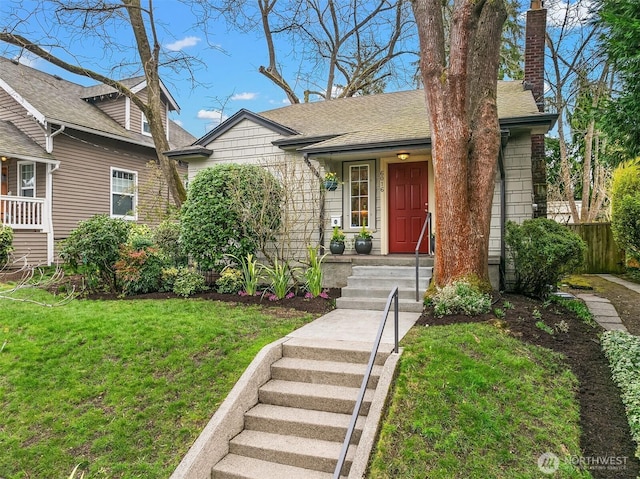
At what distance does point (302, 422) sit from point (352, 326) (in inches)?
83.6

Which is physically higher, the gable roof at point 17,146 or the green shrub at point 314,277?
the gable roof at point 17,146

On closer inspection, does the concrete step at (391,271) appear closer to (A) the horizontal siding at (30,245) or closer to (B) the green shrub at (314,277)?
(B) the green shrub at (314,277)

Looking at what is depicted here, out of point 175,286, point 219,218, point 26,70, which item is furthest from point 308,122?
point 26,70

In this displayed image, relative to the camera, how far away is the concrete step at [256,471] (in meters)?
3.54

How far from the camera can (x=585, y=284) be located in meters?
10.5

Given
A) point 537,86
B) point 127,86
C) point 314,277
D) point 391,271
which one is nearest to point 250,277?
point 314,277

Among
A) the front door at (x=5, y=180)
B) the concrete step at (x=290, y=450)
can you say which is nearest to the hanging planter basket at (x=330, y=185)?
the concrete step at (x=290, y=450)

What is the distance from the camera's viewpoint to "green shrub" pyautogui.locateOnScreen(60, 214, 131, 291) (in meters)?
8.09

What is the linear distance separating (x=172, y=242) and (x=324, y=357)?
5487 mm

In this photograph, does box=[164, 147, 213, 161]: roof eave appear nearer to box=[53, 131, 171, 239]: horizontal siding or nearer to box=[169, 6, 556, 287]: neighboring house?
box=[169, 6, 556, 287]: neighboring house

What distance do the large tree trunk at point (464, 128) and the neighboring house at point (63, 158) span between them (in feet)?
33.5

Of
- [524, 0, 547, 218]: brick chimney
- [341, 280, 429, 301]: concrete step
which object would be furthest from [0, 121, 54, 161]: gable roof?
[524, 0, 547, 218]: brick chimney

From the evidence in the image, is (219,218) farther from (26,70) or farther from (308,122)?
(26,70)

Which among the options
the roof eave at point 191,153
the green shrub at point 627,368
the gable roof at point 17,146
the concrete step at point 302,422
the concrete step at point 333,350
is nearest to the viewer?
the green shrub at point 627,368
